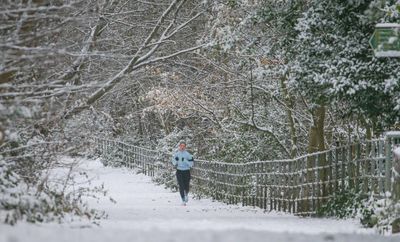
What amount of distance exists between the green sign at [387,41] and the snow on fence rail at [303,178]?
2713mm

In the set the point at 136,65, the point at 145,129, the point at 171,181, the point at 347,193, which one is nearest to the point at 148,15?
the point at 136,65

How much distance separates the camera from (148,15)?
64.4 feet

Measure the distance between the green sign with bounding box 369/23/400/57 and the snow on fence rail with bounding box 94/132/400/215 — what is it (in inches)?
107

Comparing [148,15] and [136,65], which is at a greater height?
[148,15]

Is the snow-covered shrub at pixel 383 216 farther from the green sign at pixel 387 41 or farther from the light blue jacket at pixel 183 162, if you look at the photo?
the light blue jacket at pixel 183 162

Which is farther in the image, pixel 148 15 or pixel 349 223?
pixel 148 15

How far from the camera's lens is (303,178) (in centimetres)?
1712

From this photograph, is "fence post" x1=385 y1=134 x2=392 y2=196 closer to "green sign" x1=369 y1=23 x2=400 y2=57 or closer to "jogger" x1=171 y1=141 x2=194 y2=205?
"green sign" x1=369 y1=23 x2=400 y2=57

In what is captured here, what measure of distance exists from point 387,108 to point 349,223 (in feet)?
6.99

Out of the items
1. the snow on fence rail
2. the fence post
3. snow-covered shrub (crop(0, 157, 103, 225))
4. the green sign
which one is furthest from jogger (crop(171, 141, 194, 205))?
the green sign

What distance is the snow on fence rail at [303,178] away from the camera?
1254 centimetres

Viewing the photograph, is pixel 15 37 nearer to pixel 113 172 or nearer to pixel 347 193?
pixel 347 193

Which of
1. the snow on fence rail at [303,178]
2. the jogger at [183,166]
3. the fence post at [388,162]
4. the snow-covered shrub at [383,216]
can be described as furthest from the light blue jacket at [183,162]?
the fence post at [388,162]

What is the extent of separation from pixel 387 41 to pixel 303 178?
27.6 ft
